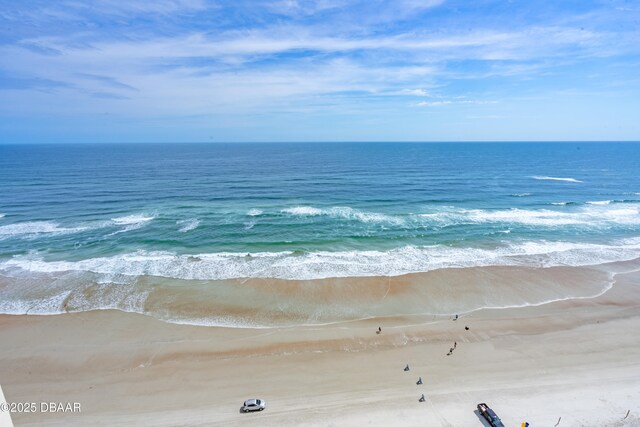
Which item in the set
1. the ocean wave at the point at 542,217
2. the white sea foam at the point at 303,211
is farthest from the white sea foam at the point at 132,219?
the ocean wave at the point at 542,217

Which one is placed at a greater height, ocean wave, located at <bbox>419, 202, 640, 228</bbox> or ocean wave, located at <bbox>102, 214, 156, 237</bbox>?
ocean wave, located at <bbox>419, 202, 640, 228</bbox>

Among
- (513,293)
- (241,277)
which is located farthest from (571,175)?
(241,277)

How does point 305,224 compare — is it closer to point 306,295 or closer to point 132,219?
point 306,295

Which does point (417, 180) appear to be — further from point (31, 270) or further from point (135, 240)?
point (31, 270)

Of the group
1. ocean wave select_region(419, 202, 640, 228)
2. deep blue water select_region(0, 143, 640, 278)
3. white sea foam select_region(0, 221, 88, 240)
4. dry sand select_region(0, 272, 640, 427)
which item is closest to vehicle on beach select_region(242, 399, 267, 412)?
dry sand select_region(0, 272, 640, 427)

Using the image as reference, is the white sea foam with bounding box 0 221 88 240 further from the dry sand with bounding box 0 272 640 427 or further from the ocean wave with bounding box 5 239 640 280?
the dry sand with bounding box 0 272 640 427

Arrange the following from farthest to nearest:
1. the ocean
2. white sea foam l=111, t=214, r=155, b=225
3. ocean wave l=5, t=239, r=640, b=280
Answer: white sea foam l=111, t=214, r=155, b=225
ocean wave l=5, t=239, r=640, b=280
the ocean

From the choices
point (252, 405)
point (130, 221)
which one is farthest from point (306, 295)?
point (130, 221)

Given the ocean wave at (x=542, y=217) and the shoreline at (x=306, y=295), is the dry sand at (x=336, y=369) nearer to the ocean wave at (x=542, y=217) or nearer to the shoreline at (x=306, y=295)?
the shoreline at (x=306, y=295)
